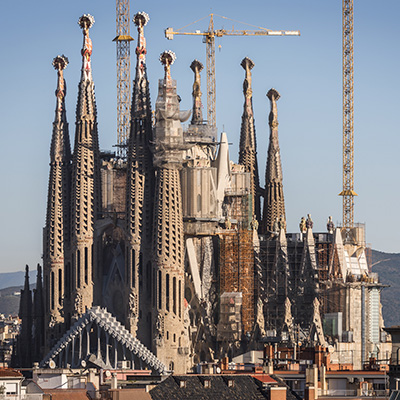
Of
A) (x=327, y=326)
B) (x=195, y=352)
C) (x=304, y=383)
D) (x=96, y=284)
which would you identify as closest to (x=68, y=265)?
(x=96, y=284)

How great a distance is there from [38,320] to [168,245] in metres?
16.4

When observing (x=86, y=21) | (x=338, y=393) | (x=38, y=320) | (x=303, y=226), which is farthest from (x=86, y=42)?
Answer: (x=338, y=393)

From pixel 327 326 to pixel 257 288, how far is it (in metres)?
7.57

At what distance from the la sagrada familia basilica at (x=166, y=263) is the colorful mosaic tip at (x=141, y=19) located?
0.98 ft

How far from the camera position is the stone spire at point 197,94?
177 m

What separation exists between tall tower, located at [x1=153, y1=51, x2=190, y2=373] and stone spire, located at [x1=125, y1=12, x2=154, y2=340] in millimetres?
1648

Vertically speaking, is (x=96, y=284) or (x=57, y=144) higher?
(x=57, y=144)

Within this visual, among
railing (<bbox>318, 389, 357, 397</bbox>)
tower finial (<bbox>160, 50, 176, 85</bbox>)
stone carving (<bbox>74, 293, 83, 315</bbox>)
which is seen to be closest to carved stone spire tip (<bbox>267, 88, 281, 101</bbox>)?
tower finial (<bbox>160, 50, 176, 85</bbox>)

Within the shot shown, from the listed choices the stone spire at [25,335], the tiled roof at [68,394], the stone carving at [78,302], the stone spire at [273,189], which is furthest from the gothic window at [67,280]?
the tiled roof at [68,394]

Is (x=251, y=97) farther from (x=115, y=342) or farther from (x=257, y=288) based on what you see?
(x=115, y=342)

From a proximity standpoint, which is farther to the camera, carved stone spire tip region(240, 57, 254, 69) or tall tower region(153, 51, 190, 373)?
carved stone spire tip region(240, 57, 254, 69)

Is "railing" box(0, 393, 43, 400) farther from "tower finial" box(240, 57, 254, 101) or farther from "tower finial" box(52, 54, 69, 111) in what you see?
"tower finial" box(240, 57, 254, 101)

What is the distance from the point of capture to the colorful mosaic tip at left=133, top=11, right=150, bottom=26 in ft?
507

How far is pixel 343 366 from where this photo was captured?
10244 cm
